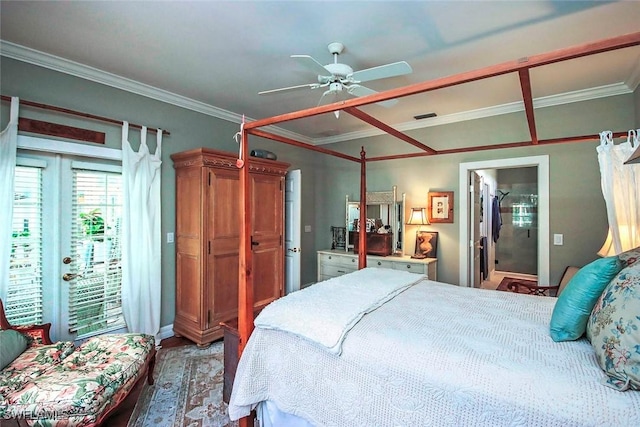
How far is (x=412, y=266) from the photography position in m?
3.72

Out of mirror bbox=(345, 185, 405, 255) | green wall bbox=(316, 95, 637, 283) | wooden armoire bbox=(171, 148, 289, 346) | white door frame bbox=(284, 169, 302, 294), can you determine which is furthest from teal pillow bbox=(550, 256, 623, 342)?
white door frame bbox=(284, 169, 302, 294)

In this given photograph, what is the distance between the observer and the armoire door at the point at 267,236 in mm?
3516

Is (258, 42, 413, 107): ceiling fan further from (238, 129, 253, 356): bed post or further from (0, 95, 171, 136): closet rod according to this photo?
(0, 95, 171, 136): closet rod

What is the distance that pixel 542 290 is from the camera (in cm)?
299

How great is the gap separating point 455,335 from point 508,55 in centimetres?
224

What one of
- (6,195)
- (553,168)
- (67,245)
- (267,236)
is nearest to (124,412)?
(67,245)

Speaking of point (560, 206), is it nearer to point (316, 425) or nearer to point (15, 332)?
point (316, 425)

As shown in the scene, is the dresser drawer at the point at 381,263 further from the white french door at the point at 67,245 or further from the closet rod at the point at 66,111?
the closet rod at the point at 66,111

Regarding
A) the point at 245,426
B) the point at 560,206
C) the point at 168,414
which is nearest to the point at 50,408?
the point at 168,414

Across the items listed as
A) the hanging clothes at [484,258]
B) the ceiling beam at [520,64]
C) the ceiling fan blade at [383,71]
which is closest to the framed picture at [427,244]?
the hanging clothes at [484,258]

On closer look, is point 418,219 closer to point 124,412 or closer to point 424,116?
point 424,116

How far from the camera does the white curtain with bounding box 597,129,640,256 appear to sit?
6.73 ft

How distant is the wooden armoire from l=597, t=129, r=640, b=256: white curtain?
288 cm

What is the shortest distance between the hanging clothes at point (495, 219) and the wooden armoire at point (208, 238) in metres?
4.91
